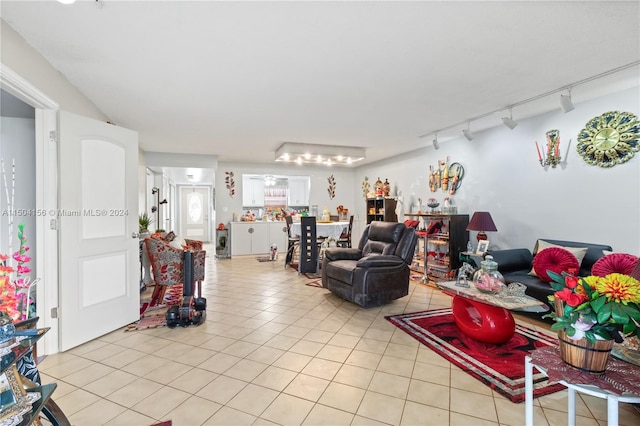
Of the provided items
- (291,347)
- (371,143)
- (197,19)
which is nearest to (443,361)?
(291,347)

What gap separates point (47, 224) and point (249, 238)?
17.0 ft

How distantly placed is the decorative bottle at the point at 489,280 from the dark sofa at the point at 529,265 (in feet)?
2.60

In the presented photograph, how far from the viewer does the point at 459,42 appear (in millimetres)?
2240

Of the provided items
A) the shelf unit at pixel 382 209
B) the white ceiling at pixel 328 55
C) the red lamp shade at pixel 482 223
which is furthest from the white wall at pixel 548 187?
the shelf unit at pixel 382 209

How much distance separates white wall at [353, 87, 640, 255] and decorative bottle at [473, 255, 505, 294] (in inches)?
69.7

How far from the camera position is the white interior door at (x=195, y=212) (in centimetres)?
1064

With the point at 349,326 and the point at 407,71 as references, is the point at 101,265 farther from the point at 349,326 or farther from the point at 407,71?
the point at 407,71

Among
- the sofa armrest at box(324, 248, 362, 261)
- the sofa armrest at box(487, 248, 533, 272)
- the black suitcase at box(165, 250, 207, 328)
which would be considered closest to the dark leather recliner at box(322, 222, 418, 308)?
the sofa armrest at box(324, 248, 362, 261)

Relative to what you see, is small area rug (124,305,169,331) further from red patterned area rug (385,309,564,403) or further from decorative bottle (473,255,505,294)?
decorative bottle (473,255,505,294)

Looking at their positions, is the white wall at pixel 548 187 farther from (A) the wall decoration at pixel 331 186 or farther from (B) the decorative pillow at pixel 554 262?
(A) the wall decoration at pixel 331 186

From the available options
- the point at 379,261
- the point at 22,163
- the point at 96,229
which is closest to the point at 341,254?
the point at 379,261

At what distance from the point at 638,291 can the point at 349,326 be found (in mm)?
2287

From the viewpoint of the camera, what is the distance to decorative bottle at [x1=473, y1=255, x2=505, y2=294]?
2.64 meters

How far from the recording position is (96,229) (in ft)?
9.30
